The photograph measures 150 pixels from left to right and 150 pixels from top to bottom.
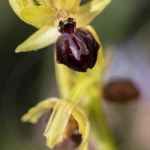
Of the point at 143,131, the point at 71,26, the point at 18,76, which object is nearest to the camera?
the point at 71,26

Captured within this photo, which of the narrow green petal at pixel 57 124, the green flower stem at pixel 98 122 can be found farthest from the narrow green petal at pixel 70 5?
the green flower stem at pixel 98 122

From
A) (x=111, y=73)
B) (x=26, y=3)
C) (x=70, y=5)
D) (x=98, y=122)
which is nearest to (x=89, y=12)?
(x=70, y=5)

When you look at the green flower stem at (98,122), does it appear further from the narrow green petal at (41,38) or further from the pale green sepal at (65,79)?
the narrow green petal at (41,38)

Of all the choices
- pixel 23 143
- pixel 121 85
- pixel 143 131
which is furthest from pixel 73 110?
pixel 143 131

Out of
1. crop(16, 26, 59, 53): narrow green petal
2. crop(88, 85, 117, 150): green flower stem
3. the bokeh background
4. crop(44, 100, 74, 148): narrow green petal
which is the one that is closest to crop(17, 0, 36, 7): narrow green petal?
crop(16, 26, 59, 53): narrow green petal

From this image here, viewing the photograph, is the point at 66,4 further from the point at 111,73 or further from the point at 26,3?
the point at 111,73

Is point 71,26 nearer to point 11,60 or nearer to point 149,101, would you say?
point 11,60
